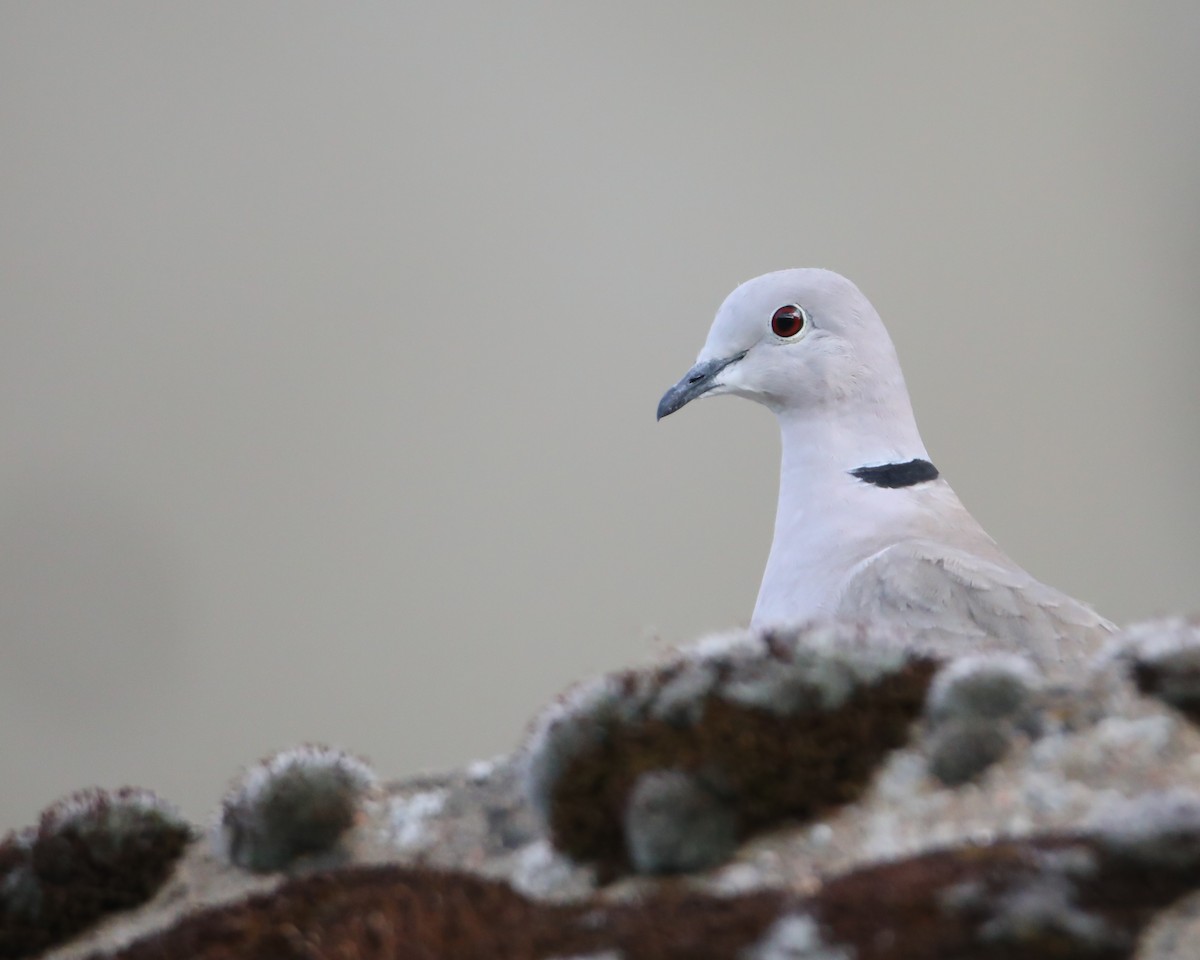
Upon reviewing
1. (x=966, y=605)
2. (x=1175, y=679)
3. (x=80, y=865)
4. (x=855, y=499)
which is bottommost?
(x=1175, y=679)

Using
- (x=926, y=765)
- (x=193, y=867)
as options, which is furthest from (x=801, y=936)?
(x=193, y=867)

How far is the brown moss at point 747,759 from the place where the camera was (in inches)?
92.3

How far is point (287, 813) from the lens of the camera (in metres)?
2.92

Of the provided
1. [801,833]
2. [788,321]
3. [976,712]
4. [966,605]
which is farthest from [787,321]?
[801,833]

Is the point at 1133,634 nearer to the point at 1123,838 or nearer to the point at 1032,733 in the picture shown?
the point at 1032,733

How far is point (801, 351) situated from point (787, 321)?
0.11m

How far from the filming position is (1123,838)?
6.03 ft

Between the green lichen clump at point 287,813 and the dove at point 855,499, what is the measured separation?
1.26 m

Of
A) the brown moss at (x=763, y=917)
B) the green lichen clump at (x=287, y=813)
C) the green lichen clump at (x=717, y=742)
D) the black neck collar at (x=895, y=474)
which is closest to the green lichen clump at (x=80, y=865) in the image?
the green lichen clump at (x=287, y=813)

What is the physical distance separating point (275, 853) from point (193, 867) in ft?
1.04

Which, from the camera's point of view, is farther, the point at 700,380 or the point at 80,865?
the point at 700,380

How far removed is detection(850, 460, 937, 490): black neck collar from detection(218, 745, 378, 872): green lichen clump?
187 centimetres

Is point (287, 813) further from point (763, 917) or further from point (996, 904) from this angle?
point (996, 904)

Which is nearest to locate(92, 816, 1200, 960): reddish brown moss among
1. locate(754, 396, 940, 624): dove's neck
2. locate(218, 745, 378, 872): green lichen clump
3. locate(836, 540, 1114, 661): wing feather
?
locate(218, 745, 378, 872): green lichen clump
